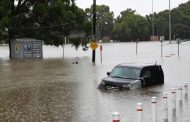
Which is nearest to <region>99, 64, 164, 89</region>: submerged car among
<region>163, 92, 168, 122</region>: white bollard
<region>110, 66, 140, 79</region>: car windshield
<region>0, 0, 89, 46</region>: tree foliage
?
<region>110, 66, 140, 79</region>: car windshield

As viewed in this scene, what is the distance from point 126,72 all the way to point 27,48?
1409 inches

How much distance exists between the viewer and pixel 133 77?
76.6 ft

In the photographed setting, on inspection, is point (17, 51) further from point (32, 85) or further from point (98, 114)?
point (98, 114)

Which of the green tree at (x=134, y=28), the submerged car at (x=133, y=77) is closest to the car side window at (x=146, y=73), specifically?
the submerged car at (x=133, y=77)

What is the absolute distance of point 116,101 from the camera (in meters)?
18.8

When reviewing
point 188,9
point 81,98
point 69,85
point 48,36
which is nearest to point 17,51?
point 48,36

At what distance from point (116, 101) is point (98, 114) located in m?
3.15

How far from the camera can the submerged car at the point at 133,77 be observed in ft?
74.2

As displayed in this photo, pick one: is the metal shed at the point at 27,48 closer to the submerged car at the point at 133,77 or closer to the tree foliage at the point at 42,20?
the tree foliage at the point at 42,20

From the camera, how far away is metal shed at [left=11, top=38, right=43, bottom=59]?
58.2m

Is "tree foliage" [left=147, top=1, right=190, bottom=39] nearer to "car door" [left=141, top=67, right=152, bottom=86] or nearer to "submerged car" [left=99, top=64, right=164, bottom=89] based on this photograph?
"submerged car" [left=99, top=64, right=164, bottom=89]

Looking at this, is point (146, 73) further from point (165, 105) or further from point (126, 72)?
point (165, 105)

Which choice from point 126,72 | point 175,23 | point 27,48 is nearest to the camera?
point 126,72

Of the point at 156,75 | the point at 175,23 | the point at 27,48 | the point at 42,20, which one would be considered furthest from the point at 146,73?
the point at 175,23
